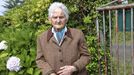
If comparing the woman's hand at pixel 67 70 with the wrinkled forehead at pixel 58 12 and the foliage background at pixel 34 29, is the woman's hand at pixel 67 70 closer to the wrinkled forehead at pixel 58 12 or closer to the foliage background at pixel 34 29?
the wrinkled forehead at pixel 58 12

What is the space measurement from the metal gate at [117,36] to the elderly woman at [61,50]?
2.56 ft

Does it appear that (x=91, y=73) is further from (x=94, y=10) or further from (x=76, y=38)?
(x=76, y=38)

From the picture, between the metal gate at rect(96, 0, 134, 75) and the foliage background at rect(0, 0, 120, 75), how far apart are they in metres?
0.22

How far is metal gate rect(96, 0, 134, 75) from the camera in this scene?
17.6ft

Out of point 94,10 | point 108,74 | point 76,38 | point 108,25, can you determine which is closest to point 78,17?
point 94,10

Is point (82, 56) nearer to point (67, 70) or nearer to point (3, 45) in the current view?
point (67, 70)

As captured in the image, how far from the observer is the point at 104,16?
618 centimetres

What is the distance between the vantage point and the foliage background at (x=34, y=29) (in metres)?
5.80

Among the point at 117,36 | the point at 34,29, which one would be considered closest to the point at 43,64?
the point at 117,36

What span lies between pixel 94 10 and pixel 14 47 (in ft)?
4.80

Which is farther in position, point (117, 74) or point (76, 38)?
point (117, 74)

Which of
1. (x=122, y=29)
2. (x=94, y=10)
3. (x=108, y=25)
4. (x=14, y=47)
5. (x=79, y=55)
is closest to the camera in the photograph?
(x=79, y=55)

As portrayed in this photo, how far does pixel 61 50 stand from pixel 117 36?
1.17 metres

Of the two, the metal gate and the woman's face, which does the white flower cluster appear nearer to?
the metal gate
